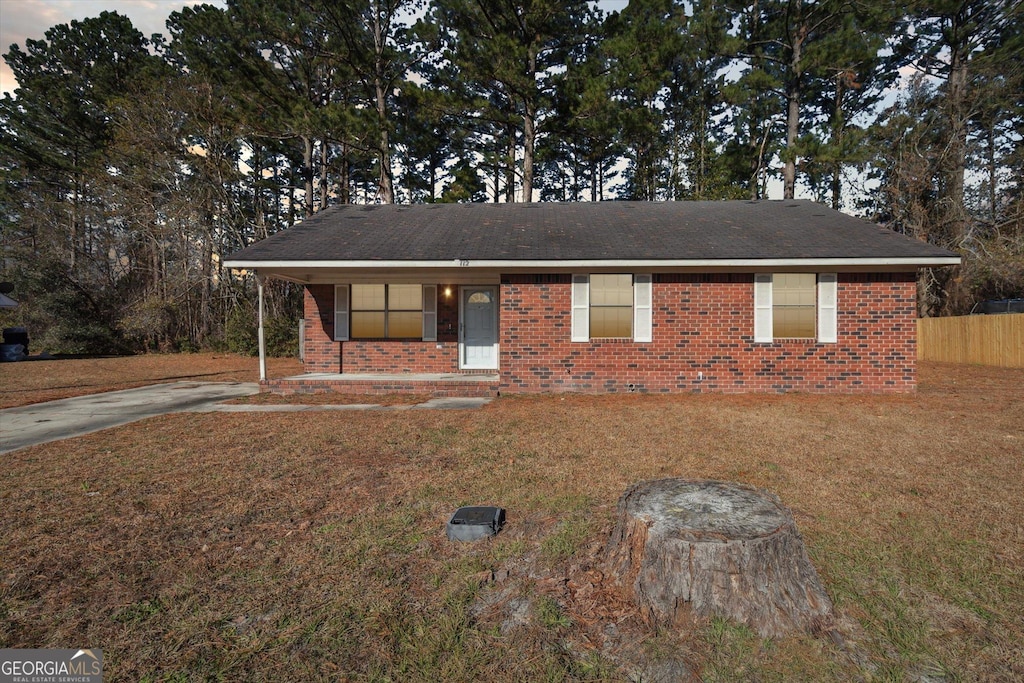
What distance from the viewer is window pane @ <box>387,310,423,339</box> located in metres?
11.9

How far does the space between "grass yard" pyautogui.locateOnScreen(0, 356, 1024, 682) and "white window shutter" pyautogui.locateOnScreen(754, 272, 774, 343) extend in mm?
3616

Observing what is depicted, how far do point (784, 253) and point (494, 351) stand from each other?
6665 mm

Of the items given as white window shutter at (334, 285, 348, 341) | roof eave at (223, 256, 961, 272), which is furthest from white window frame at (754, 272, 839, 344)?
white window shutter at (334, 285, 348, 341)

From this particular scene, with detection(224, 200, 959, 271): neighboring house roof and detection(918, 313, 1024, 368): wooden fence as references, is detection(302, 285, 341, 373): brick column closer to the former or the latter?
detection(224, 200, 959, 271): neighboring house roof

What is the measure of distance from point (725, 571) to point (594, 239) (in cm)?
907

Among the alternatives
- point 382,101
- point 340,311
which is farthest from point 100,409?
point 382,101

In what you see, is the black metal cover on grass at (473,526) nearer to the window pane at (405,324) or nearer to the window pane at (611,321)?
the window pane at (611,321)

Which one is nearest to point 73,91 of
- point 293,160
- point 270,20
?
point 293,160

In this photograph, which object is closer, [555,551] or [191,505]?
[555,551]

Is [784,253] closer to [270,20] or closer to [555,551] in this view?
[555,551]

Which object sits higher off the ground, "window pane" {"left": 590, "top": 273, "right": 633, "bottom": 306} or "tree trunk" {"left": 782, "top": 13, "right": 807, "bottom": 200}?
"tree trunk" {"left": 782, "top": 13, "right": 807, "bottom": 200}

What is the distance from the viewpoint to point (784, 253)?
9.49 metres

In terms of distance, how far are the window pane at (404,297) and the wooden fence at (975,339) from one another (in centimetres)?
1780

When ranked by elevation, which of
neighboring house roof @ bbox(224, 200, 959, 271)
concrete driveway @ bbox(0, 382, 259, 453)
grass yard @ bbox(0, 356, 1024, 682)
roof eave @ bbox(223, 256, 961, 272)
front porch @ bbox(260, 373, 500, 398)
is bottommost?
grass yard @ bbox(0, 356, 1024, 682)
